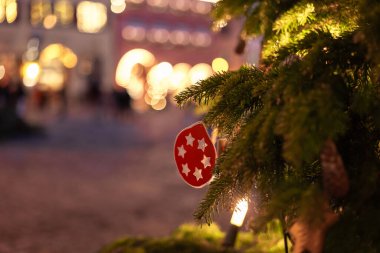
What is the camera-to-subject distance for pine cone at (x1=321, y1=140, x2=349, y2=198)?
191 cm

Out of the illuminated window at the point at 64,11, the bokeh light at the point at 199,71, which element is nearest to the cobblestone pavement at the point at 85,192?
the illuminated window at the point at 64,11

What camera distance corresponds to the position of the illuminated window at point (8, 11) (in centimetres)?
2752

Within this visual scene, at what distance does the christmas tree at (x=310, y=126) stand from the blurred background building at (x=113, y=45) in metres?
23.5

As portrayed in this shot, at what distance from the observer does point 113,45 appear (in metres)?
33.8

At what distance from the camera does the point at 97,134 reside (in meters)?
17.4

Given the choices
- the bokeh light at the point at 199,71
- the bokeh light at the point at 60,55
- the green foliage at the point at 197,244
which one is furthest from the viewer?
the bokeh light at the point at 199,71

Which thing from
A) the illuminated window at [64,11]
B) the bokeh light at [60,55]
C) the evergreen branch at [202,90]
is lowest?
the evergreen branch at [202,90]

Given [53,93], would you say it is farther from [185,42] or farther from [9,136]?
[185,42]

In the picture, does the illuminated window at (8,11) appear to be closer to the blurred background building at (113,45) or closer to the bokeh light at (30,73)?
the blurred background building at (113,45)

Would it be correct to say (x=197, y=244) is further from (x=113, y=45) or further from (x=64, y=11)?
(x=113, y=45)

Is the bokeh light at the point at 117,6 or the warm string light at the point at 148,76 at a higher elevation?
the bokeh light at the point at 117,6

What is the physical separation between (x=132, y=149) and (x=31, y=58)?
58.8ft

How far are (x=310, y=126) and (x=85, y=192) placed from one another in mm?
8245

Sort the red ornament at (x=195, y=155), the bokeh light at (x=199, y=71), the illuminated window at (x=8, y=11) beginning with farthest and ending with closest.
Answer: the bokeh light at (x=199, y=71), the illuminated window at (x=8, y=11), the red ornament at (x=195, y=155)
